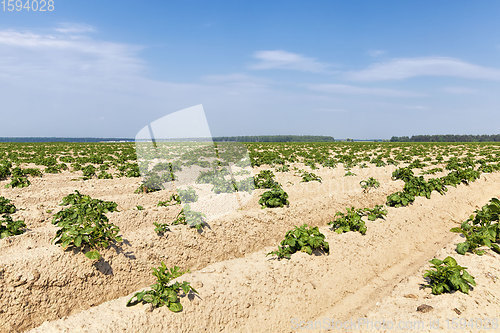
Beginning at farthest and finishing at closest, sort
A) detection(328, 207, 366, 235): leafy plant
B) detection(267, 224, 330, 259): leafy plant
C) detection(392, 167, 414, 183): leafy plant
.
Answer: detection(392, 167, 414, 183): leafy plant
detection(328, 207, 366, 235): leafy plant
detection(267, 224, 330, 259): leafy plant

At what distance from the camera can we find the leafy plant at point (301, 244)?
6.41m

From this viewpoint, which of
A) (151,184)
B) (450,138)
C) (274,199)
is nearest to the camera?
(274,199)

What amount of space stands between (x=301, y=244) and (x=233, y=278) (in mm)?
1763

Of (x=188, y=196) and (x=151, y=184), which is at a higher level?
(x=188, y=196)

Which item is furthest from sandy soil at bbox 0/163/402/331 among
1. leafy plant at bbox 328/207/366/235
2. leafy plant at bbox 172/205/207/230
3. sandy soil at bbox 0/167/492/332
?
leafy plant at bbox 328/207/366/235

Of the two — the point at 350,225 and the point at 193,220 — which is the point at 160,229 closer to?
the point at 193,220

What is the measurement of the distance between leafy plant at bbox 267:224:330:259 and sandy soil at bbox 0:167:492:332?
204 mm

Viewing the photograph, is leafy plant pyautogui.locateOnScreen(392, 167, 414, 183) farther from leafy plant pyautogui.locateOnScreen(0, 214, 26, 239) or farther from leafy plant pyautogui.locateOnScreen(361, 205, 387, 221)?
leafy plant pyautogui.locateOnScreen(0, 214, 26, 239)

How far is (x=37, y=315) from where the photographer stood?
4695 millimetres

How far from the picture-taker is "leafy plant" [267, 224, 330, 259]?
6.41 meters

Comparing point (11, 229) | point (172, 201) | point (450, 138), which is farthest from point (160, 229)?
point (450, 138)

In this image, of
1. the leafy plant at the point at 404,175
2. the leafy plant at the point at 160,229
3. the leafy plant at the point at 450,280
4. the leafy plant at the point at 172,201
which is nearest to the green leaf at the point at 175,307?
the leafy plant at the point at 160,229

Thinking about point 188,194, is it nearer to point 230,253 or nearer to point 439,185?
point 230,253

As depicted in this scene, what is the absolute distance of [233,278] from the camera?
5.61m
